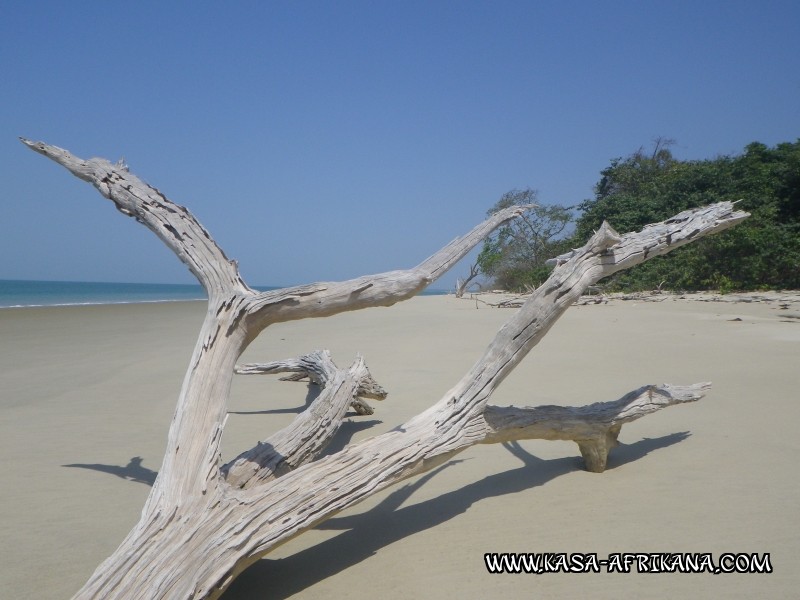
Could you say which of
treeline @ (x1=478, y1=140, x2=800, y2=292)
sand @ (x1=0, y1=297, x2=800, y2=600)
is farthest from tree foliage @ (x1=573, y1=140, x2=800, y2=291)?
sand @ (x1=0, y1=297, x2=800, y2=600)

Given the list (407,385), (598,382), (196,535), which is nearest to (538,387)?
(598,382)

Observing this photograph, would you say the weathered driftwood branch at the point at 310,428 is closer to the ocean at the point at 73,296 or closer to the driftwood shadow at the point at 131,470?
the driftwood shadow at the point at 131,470

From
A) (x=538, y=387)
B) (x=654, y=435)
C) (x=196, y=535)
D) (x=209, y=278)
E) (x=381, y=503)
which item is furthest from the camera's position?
(x=538, y=387)

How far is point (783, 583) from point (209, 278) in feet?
9.60

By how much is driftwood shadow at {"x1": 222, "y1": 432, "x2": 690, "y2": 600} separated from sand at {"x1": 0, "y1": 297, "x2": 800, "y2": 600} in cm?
1

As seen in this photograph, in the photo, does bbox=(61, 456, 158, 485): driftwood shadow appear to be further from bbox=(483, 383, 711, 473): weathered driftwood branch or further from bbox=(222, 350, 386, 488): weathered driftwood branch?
bbox=(483, 383, 711, 473): weathered driftwood branch

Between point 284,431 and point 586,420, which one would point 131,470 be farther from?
point 586,420

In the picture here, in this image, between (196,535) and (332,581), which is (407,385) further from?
(196,535)

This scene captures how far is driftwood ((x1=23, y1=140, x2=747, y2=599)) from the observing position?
2.05 meters

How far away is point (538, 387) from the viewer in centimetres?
605

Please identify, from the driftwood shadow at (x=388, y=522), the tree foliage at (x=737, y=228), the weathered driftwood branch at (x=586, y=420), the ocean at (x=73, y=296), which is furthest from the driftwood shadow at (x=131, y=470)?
the tree foliage at (x=737, y=228)

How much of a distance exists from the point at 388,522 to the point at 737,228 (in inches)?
654

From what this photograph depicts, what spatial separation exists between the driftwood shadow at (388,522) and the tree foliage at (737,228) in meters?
13.8

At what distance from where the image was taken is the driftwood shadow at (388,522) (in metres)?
2.48
